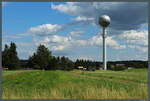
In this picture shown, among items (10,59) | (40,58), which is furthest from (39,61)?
(10,59)

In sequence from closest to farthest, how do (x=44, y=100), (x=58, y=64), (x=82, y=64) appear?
1. (x=44, y=100)
2. (x=58, y=64)
3. (x=82, y=64)

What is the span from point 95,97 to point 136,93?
1553 millimetres

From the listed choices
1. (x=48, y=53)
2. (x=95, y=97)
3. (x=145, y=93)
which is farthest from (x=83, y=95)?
(x=48, y=53)

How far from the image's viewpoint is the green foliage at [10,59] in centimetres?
4475

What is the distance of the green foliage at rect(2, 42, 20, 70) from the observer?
4475 cm

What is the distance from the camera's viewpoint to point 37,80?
54.0 ft

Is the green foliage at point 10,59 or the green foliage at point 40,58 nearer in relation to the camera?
the green foliage at point 10,59

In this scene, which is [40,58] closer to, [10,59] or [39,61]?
[39,61]

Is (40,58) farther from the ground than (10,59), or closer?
farther from the ground

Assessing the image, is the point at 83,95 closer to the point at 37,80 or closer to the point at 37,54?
the point at 37,80

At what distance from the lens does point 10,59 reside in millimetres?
45344

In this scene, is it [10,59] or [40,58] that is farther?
[40,58]

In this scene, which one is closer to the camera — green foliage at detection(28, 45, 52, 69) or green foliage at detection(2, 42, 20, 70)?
green foliage at detection(2, 42, 20, 70)

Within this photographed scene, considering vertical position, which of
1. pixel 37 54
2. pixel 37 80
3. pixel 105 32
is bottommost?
pixel 37 80
